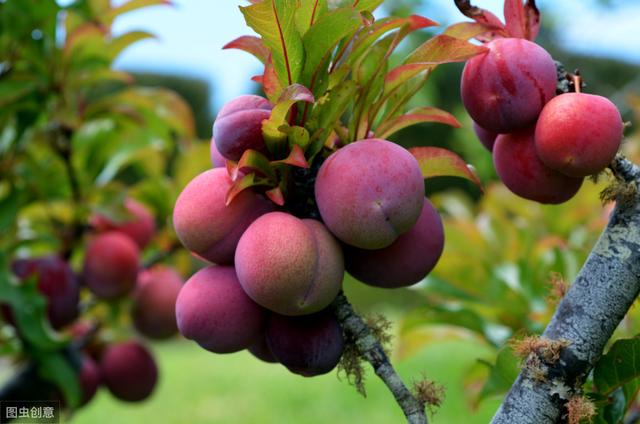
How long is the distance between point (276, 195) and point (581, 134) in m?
0.29

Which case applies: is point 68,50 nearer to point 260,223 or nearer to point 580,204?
point 260,223

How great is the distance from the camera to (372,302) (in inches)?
316

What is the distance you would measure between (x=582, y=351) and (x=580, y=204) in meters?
1.35

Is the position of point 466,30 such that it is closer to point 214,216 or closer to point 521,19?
point 521,19

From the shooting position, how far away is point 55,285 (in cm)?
141

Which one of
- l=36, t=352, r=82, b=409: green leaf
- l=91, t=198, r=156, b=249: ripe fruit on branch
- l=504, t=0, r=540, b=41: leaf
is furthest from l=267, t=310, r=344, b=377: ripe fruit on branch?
l=91, t=198, r=156, b=249: ripe fruit on branch

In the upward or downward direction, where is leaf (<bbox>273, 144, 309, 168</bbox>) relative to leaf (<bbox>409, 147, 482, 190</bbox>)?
upward

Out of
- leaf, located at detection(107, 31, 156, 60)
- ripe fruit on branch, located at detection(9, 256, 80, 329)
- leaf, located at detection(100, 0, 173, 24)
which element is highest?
leaf, located at detection(100, 0, 173, 24)

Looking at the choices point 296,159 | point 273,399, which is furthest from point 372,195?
point 273,399

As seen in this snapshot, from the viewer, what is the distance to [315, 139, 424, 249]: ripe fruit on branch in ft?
2.05

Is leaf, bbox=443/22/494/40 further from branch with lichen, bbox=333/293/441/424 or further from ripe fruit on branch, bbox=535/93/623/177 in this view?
branch with lichen, bbox=333/293/441/424

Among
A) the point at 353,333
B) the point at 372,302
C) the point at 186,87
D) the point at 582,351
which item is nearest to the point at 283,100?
the point at 353,333

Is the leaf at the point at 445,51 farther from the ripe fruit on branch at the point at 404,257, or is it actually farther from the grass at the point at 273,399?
the grass at the point at 273,399

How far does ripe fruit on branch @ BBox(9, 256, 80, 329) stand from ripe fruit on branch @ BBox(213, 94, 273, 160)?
0.86 meters
